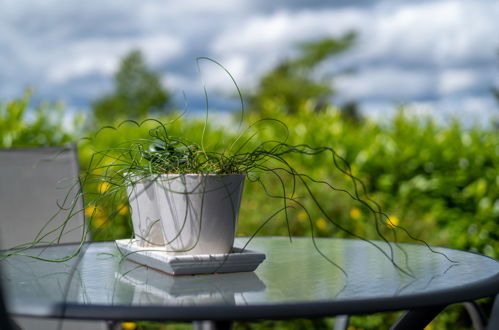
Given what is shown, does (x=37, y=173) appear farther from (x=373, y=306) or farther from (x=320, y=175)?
(x=320, y=175)

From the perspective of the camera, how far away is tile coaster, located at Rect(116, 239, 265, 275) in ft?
3.89

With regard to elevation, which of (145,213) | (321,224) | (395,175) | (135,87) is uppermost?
(135,87)

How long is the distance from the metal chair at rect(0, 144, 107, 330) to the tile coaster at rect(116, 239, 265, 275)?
908 millimetres

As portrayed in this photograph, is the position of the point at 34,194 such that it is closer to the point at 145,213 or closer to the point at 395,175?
the point at 145,213

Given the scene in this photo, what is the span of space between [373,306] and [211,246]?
1.38ft

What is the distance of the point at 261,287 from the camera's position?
3.54 feet

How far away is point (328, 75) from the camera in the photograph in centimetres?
4141

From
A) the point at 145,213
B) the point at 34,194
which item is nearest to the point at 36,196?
the point at 34,194

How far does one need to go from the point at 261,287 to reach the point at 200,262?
0.56 feet

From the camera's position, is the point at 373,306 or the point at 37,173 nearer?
the point at 373,306

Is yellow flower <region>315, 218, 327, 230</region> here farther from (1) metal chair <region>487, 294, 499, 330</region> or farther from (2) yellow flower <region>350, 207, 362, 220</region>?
(1) metal chair <region>487, 294, 499, 330</region>

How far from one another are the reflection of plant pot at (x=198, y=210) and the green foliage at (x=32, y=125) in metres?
2.35

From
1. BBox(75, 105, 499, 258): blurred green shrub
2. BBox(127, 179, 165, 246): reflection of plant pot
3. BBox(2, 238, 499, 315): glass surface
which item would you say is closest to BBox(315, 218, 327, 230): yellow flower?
BBox(75, 105, 499, 258): blurred green shrub

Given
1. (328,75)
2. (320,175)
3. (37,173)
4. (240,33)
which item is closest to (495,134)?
(320,175)
